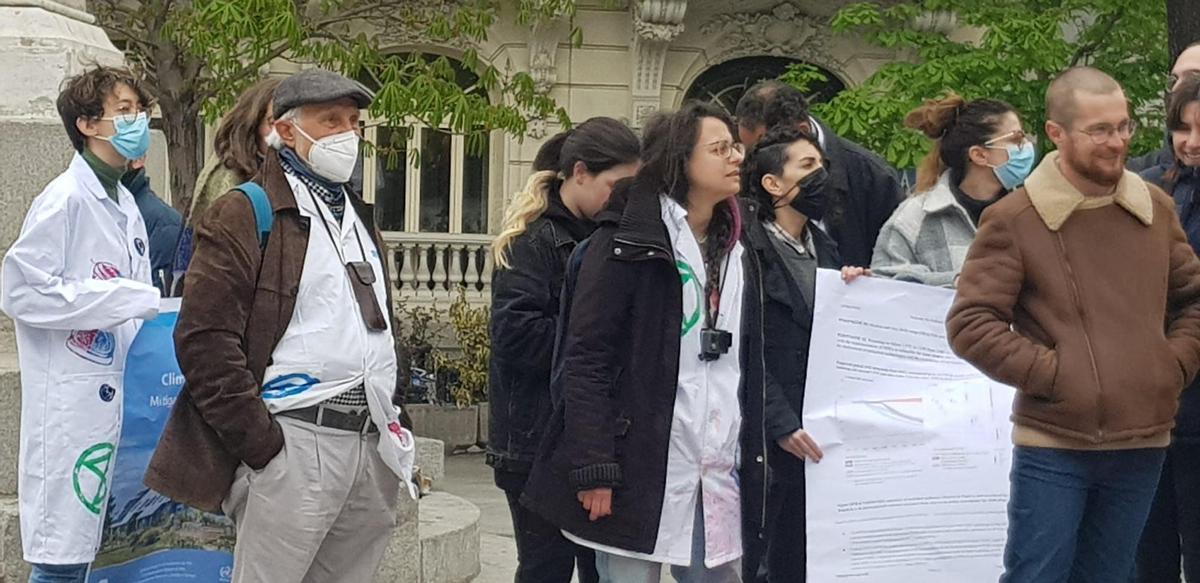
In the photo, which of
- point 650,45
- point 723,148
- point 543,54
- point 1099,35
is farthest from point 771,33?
point 723,148

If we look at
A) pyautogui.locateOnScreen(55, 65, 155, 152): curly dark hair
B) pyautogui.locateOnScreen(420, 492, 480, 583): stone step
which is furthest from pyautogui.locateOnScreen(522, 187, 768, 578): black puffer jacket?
pyautogui.locateOnScreen(420, 492, 480, 583): stone step

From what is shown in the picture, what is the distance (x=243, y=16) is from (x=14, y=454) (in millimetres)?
4314

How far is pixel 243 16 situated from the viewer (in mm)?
9375

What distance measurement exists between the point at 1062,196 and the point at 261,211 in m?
2.00

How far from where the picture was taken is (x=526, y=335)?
488cm

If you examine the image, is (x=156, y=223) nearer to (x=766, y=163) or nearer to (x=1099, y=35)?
(x=766, y=163)

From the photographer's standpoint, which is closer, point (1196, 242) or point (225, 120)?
point (225, 120)

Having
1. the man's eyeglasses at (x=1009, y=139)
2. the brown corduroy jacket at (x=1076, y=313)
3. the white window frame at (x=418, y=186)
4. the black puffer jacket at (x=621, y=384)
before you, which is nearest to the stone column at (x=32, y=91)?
the black puffer jacket at (x=621, y=384)

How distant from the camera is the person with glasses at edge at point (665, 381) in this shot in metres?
4.25

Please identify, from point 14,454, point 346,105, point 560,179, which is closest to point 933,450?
point 560,179

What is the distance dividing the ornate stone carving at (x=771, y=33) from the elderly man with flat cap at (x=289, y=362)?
13024 millimetres

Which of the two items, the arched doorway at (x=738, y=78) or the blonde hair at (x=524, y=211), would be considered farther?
the arched doorway at (x=738, y=78)

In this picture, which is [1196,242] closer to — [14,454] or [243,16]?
[14,454]

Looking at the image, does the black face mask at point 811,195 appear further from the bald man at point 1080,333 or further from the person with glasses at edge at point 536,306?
the bald man at point 1080,333
